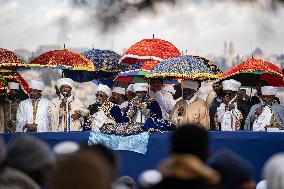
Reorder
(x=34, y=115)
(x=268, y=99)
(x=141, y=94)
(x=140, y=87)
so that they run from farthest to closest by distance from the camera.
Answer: (x=34, y=115) < (x=140, y=87) < (x=141, y=94) < (x=268, y=99)

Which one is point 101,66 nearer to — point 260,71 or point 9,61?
point 9,61

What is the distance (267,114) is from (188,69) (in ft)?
4.54

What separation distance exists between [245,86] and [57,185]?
34.2 ft

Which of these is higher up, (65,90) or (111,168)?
(65,90)

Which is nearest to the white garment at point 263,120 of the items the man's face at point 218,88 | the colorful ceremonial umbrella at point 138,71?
the man's face at point 218,88

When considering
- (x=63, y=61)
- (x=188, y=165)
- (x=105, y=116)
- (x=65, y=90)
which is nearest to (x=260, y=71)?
(x=105, y=116)

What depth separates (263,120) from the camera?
44.7ft

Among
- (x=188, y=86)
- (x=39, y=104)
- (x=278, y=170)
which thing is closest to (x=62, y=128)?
(x=39, y=104)

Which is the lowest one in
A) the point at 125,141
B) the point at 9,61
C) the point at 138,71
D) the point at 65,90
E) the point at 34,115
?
the point at 125,141

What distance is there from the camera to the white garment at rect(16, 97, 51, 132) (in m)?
14.8

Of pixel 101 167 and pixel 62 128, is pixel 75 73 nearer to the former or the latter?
pixel 62 128

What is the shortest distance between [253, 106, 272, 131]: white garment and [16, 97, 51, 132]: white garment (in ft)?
11.1

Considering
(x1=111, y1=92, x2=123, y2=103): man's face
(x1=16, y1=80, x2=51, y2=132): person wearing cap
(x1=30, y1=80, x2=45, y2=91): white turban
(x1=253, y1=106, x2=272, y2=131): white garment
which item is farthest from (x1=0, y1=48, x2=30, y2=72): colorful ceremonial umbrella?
(x1=253, y1=106, x2=272, y2=131): white garment

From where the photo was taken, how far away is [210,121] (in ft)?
48.6
